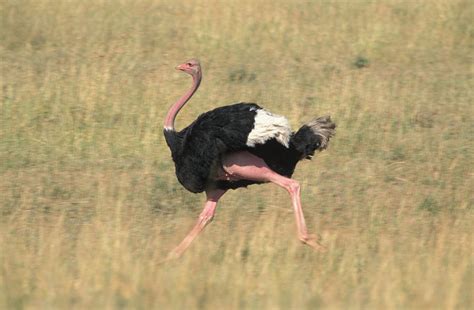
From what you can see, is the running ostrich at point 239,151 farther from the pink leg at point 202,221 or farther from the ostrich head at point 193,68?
the ostrich head at point 193,68

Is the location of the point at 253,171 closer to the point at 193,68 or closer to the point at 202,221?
the point at 202,221

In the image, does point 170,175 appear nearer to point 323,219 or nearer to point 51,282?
point 323,219

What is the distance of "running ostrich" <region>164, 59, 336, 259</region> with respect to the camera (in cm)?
759

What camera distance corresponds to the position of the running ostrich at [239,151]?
759 centimetres

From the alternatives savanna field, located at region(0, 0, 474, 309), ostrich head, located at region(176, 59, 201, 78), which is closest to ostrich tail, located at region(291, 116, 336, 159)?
savanna field, located at region(0, 0, 474, 309)

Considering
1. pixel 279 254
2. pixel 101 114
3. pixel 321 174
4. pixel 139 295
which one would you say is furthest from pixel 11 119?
pixel 139 295

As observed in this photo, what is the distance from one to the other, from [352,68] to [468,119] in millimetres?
1970

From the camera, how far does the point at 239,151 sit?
776 centimetres

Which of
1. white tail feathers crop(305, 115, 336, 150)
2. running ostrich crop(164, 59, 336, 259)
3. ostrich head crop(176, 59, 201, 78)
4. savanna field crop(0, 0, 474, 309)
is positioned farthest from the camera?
ostrich head crop(176, 59, 201, 78)

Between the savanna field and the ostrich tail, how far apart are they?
539 mm

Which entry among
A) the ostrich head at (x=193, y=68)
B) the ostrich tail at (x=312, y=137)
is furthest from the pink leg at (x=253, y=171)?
the ostrich head at (x=193, y=68)

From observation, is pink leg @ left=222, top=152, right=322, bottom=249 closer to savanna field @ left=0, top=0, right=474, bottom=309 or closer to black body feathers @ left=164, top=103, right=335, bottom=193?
black body feathers @ left=164, top=103, right=335, bottom=193

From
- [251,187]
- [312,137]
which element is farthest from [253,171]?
[251,187]

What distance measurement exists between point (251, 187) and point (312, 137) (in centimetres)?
166
